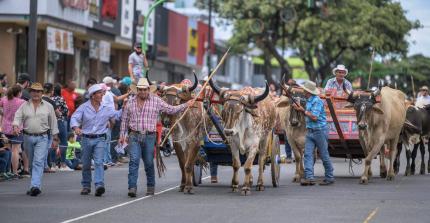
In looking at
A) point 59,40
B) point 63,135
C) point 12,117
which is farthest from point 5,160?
point 59,40

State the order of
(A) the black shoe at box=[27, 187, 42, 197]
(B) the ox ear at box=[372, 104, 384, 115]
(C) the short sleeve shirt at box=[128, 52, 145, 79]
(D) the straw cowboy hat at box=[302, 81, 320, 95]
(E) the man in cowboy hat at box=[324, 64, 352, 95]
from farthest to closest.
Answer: (C) the short sleeve shirt at box=[128, 52, 145, 79]
(E) the man in cowboy hat at box=[324, 64, 352, 95]
(B) the ox ear at box=[372, 104, 384, 115]
(D) the straw cowboy hat at box=[302, 81, 320, 95]
(A) the black shoe at box=[27, 187, 42, 197]

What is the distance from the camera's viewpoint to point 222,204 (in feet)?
55.5

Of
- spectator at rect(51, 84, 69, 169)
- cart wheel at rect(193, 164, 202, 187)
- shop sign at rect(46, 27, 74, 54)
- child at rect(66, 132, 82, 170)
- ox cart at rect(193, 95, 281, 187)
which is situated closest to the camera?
ox cart at rect(193, 95, 281, 187)

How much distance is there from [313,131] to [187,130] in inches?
121

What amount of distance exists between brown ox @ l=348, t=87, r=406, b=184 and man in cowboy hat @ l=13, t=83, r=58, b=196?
6.12m

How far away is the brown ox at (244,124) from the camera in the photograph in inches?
740

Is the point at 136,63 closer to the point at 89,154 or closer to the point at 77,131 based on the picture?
the point at 89,154

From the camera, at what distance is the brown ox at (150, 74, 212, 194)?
19109 millimetres

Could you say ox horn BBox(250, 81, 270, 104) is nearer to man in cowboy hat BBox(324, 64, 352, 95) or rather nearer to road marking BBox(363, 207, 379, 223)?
road marking BBox(363, 207, 379, 223)

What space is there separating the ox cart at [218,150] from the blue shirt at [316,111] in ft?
2.41

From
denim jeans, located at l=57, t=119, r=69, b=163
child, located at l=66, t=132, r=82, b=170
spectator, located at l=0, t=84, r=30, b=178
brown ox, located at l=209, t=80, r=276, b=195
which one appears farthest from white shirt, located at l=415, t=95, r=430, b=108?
spectator, located at l=0, t=84, r=30, b=178

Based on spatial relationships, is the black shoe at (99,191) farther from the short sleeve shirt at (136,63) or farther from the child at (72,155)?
the short sleeve shirt at (136,63)

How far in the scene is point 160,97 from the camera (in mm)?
19609

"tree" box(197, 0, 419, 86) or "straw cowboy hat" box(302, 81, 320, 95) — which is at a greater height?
"tree" box(197, 0, 419, 86)
